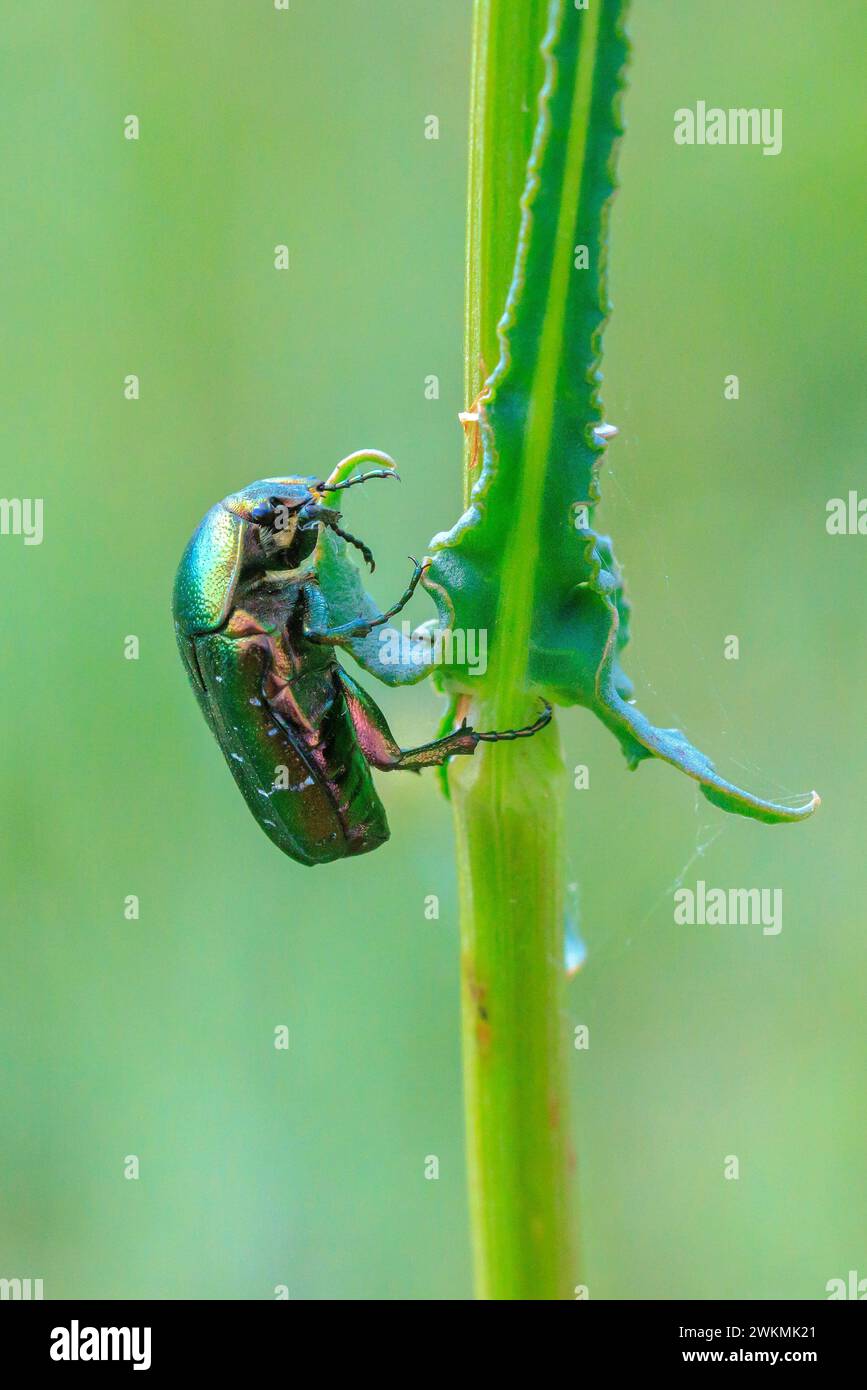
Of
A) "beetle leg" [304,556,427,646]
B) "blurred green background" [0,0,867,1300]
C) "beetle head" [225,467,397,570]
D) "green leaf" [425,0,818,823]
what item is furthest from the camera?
"blurred green background" [0,0,867,1300]

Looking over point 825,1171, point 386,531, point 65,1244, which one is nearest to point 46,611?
point 386,531

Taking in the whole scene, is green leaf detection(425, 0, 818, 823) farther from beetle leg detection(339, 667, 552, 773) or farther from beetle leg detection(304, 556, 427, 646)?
beetle leg detection(304, 556, 427, 646)

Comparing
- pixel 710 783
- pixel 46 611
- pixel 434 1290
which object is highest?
pixel 46 611

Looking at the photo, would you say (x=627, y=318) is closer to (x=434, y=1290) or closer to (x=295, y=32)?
(x=295, y=32)

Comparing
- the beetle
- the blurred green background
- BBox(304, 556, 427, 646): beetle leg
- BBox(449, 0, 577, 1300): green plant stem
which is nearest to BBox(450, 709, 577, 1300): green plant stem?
BBox(449, 0, 577, 1300): green plant stem

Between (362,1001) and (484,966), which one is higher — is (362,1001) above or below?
below

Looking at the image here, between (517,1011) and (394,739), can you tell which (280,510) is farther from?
(517,1011)

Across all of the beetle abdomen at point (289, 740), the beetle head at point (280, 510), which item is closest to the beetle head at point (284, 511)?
the beetle head at point (280, 510)

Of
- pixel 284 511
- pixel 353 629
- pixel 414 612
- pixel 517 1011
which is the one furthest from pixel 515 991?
pixel 414 612
